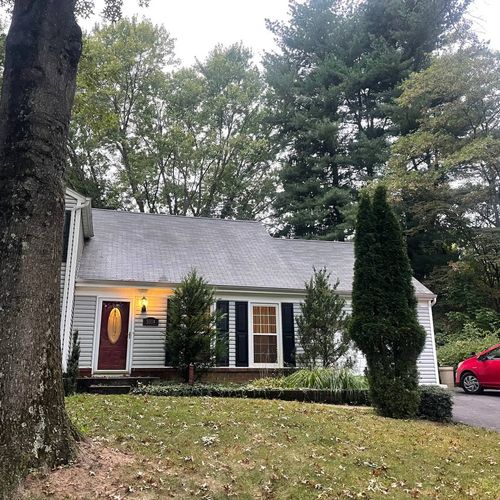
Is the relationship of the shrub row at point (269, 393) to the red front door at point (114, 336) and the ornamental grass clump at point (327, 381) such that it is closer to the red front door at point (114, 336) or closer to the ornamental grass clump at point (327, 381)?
A: the ornamental grass clump at point (327, 381)

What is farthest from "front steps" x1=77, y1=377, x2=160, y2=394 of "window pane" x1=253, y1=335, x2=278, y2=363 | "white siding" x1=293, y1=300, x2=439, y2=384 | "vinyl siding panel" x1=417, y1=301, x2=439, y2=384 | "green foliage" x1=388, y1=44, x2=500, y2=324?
"green foliage" x1=388, y1=44, x2=500, y2=324

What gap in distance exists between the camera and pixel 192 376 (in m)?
10.1

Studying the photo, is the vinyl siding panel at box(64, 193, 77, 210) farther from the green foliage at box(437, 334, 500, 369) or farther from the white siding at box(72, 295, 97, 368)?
the green foliage at box(437, 334, 500, 369)

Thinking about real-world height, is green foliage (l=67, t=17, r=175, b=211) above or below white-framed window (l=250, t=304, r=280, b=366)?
above

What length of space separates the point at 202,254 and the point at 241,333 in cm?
296

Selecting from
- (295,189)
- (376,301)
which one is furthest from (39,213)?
(295,189)

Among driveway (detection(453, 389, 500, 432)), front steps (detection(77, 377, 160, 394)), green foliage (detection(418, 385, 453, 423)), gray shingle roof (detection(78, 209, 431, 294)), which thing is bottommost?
driveway (detection(453, 389, 500, 432))

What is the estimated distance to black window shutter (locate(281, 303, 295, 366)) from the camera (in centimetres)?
1210

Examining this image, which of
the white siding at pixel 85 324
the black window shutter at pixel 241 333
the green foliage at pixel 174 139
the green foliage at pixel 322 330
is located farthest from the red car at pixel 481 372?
the green foliage at pixel 174 139

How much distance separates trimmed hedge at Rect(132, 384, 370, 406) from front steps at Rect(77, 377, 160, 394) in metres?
0.69

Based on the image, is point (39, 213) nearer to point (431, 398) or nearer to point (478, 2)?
point (431, 398)

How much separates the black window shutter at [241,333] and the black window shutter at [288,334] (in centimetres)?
109

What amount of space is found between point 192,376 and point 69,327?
3.09 metres

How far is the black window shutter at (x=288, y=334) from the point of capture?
12102 millimetres
